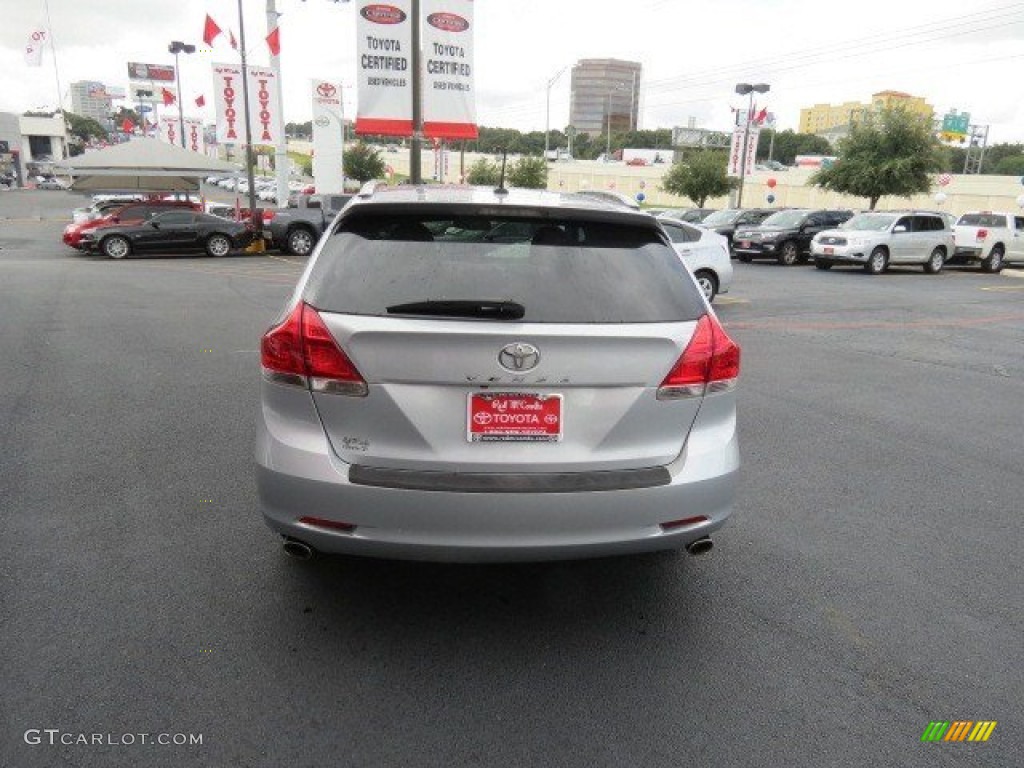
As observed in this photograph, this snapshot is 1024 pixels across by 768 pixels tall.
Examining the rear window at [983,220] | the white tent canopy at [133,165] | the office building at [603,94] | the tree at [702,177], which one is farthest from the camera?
the office building at [603,94]

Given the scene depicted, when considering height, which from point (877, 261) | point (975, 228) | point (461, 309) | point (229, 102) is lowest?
point (877, 261)

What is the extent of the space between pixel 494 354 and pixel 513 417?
246mm

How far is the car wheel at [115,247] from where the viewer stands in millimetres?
21656

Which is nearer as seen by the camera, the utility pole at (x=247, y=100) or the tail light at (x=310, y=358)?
the tail light at (x=310, y=358)

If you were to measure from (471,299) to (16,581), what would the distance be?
250 centimetres

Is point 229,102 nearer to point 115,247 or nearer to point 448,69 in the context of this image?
point 115,247

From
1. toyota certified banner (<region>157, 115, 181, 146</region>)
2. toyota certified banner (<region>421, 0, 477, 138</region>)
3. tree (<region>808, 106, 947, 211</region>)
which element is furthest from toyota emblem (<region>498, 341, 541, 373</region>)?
toyota certified banner (<region>157, 115, 181, 146</region>)

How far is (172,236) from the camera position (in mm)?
22359

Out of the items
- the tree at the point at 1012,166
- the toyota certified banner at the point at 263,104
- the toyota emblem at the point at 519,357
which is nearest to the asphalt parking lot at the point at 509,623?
the toyota emblem at the point at 519,357

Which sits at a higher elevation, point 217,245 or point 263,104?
point 263,104

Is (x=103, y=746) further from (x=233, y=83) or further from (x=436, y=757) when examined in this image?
(x=233, y=83)

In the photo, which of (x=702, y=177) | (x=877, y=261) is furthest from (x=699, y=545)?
(x=702, y=177)

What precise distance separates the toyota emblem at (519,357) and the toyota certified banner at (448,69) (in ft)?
41.6

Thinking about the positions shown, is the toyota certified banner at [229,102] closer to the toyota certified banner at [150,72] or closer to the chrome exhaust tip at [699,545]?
the chrome exhaust tip at [699,545]
